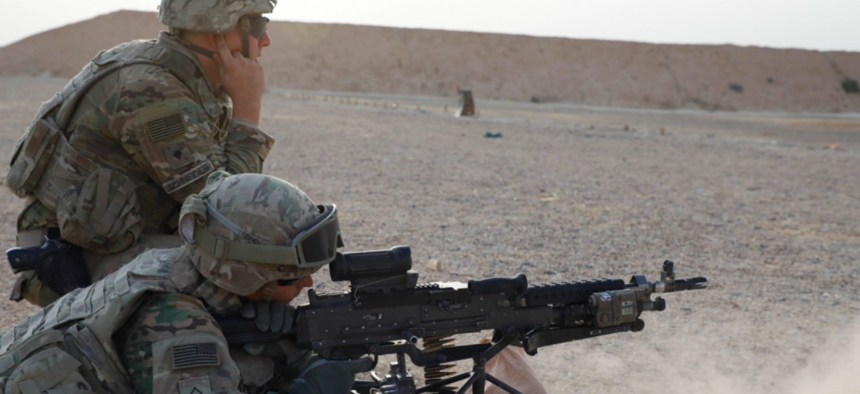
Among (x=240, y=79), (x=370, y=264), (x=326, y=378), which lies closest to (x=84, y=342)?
(x=326, y=378)

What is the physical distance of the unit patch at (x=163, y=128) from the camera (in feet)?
11.6

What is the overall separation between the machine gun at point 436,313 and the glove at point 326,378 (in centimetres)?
9

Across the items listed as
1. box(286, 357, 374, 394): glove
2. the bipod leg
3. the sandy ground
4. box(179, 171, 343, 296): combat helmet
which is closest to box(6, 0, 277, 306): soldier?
box(179, 171, 343, 296): combat helmet

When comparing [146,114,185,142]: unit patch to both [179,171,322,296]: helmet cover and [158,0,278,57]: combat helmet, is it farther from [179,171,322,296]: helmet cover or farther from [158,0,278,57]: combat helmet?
[179,171,322,296]: helmet cover

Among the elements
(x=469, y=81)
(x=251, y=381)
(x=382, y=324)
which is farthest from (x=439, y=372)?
(x=469, y=81)

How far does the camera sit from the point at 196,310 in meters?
2.69

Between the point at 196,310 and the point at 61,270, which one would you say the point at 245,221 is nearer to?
the point at 196,310

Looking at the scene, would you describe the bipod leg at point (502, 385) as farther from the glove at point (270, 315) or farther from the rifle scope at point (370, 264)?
the glove at point (270, 315)

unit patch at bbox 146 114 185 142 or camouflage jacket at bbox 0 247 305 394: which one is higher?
unit patch at bbox 146 114 185 142

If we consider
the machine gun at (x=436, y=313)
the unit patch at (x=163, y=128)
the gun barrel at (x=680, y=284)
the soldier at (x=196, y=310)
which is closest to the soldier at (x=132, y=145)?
the unit patch at (x=163, y=128)

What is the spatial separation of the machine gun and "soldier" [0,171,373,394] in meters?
0.09

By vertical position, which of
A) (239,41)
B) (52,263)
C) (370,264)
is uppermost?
(239,41)

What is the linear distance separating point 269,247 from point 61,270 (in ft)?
4.70

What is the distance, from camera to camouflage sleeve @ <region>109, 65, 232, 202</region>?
11.6 ft
